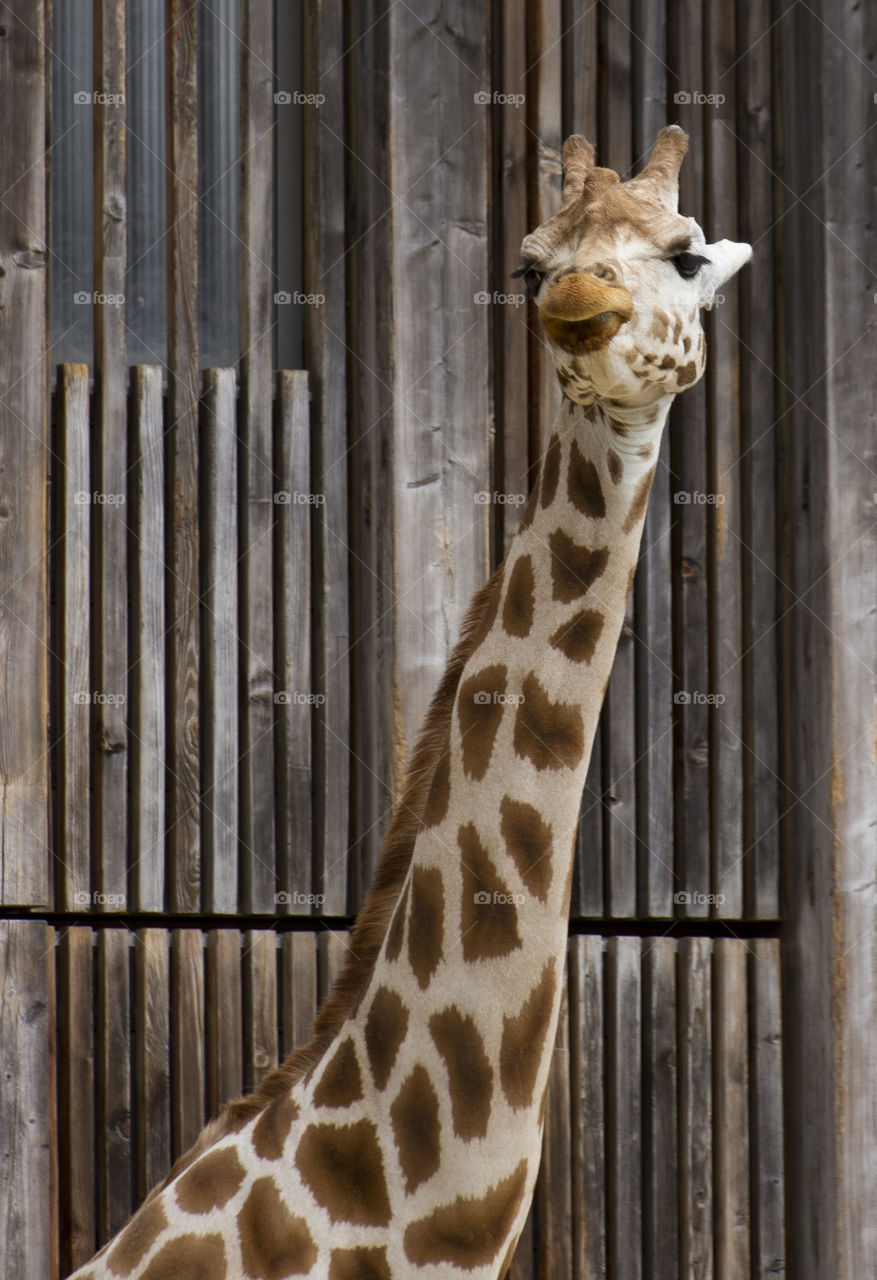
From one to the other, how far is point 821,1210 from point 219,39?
4.02 metres

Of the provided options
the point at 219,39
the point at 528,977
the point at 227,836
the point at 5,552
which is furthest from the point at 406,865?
the point at 219,39

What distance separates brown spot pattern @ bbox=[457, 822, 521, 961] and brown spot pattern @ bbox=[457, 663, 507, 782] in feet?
0.35

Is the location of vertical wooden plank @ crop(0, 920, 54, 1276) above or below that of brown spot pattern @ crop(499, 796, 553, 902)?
below

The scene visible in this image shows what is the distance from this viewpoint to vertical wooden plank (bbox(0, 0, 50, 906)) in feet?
12.0

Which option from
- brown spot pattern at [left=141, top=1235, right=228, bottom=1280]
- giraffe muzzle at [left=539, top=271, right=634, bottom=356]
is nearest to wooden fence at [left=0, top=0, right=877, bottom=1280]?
brown spot pattern at [left=141, top=1235, right=228, bottom=1280]

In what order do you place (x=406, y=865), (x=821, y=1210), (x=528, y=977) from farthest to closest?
(x=821, y=1210) < (x=406, y=865) < (x=528, y=977)

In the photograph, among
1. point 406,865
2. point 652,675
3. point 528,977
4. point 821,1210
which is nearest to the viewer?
point 528,977

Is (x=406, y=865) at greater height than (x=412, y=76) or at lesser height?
lesser

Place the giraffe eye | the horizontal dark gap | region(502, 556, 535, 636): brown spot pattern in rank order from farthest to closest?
the horizontal dark gap → region(502, 556, 535, 636): brown spot pattern → the giraffe eye

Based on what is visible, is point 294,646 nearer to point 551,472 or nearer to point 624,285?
point 551,472

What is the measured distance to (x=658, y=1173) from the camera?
12.3 ft

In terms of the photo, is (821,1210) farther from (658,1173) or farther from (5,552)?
(5,552)

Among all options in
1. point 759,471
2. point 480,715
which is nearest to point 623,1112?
point 759,471

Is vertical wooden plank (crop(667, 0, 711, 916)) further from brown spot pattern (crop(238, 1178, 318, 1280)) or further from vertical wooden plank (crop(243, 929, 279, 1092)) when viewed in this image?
brown spot pattern (crop(238, 1178, 318, 1280))
